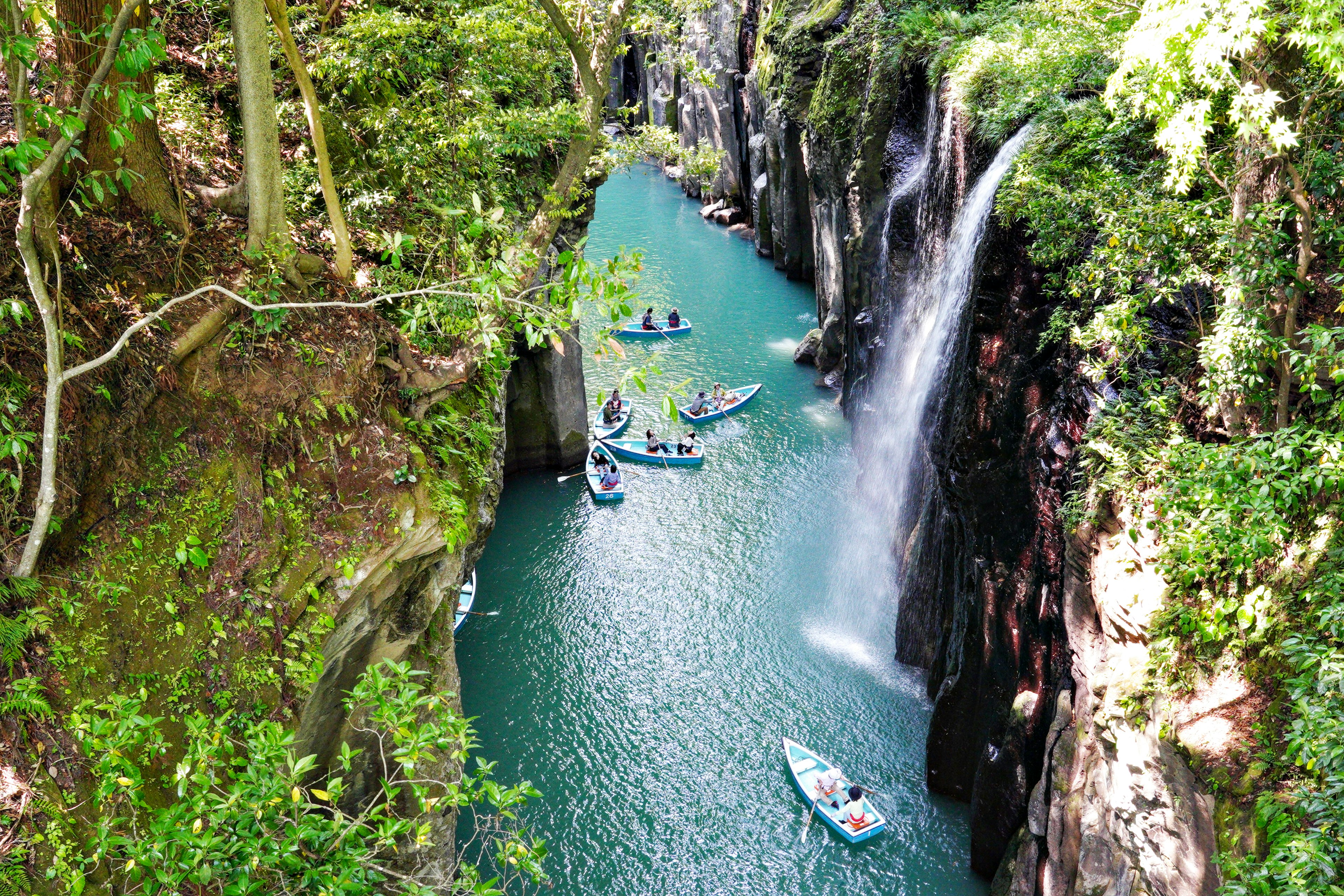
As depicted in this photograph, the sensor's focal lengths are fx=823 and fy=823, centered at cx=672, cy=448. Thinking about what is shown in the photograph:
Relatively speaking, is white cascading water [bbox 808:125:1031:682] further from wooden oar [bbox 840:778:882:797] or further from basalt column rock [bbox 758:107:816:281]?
basalt column rock [bbox 758:107:816:281]

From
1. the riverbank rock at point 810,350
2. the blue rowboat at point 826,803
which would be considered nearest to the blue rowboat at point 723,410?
the riverbank rock at point 810,350

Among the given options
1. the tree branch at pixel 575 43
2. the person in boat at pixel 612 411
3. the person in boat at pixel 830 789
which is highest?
the tree branch at pixel 575 43

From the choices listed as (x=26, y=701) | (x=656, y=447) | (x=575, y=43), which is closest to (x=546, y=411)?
(x=656, y=447)

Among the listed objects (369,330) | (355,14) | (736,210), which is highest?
(355,14)

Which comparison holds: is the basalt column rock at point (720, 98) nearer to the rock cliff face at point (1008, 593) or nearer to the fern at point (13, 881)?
the rock cliff face at point (1008, 593)

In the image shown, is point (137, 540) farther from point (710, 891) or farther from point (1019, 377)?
point (1019, 377)

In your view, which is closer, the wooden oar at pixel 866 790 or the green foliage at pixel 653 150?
the wooden oar at pixel 866 790

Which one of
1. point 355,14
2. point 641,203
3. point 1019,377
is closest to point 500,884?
point 1019,377
